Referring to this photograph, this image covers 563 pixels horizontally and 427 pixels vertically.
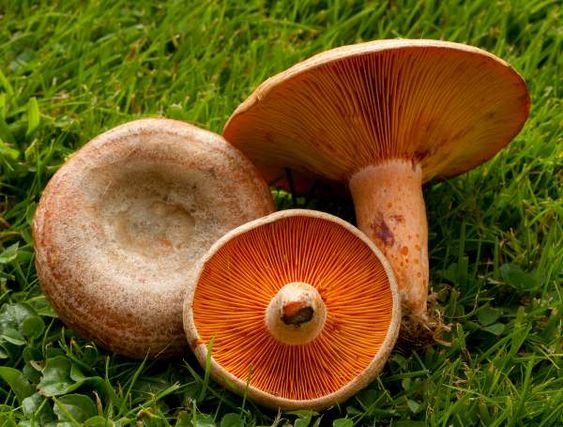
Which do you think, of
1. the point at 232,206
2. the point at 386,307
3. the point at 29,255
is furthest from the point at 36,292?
the point at 386,307

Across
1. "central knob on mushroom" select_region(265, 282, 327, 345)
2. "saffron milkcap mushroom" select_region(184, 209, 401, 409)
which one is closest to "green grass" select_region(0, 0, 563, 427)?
"saffron milkcap mushroom" select_region(184, 209, 401, 409)

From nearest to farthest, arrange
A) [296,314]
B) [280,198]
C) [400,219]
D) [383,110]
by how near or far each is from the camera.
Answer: [296,314], [383,110], [400,219], [280,198]

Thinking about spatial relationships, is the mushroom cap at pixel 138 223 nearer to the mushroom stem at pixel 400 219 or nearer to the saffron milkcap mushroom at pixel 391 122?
the saffron milkcap mushroom at pixel 391 122

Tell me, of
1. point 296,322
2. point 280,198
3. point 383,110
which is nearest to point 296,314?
point 296,322

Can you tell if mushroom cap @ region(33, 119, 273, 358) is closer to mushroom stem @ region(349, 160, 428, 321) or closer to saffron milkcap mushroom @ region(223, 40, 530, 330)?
saffron milkcap mushroom @ region(223, 40, 530, 330)

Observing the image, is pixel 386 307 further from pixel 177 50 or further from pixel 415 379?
pixel 177 50

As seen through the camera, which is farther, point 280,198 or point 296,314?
point 280,198

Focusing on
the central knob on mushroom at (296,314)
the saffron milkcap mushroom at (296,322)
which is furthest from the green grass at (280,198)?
the central knob on mushroom at (296,314)

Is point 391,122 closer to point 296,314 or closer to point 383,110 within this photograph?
point 383,110
